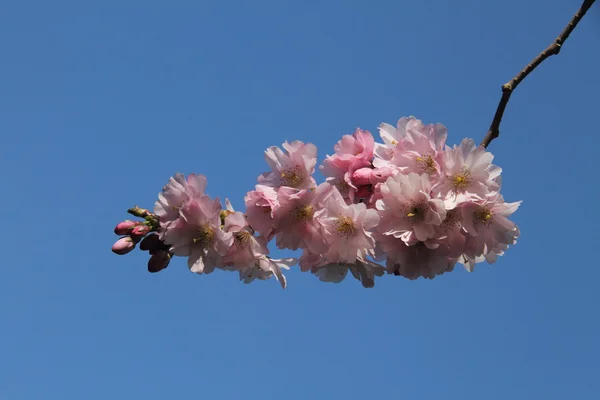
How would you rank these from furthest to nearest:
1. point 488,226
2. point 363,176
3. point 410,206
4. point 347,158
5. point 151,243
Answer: point 151,243, point 347,158, point 363,176, point 488,226, point 410,206

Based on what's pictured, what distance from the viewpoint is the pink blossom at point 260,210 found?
3074 millimetres

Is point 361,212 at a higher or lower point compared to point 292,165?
lower

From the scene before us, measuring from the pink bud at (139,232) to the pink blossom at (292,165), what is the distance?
65 cm

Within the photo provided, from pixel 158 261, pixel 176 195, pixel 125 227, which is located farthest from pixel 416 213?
pixel 125 227

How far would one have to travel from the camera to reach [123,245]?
3.29m

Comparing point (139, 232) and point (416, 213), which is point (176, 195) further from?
point (416, 213)

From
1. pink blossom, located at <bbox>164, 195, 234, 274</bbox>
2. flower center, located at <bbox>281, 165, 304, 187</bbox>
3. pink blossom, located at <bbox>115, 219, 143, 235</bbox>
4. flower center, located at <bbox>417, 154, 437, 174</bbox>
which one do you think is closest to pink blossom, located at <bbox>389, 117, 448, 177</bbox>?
flower center, located at <bbox>417, 154, 437, 174</bbox>

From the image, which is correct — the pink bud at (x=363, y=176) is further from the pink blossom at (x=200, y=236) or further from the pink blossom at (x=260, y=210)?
the pink blossom at (x=200, y=236)

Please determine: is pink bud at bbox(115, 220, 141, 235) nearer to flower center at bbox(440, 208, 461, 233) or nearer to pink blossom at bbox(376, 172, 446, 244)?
pink blossom at bbox(376, 172, 446, 244)

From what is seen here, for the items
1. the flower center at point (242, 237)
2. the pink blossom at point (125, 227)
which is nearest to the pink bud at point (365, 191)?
the flower center at point (242, 237)

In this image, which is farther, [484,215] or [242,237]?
[242,237]

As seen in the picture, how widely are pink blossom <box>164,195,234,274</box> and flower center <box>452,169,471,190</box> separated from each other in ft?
3.48

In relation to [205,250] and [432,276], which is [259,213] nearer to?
[205,250]

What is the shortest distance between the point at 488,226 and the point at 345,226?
25.9 inches
